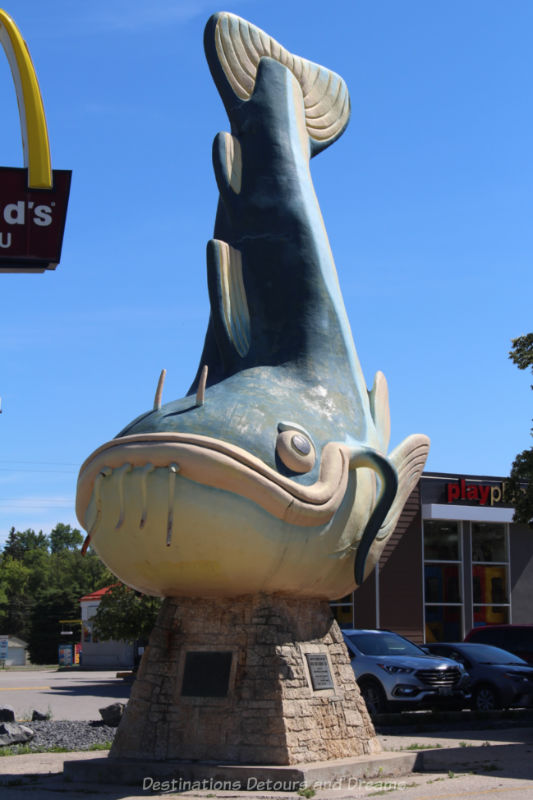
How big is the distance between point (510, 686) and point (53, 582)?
7494cm

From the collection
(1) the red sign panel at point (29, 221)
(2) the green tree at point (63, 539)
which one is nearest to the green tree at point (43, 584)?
(2) the green tree at point (63, 539)

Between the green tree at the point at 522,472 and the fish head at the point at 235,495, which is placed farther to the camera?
the green tree at the point at 522,472

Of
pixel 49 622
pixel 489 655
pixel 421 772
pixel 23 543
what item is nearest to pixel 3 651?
pixel 49 622

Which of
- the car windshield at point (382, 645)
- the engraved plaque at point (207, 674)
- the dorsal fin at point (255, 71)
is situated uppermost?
the dorsal fin at point (255, 71)

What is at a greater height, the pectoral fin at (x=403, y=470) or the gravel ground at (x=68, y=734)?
the pectoral fin at (x=403, y=470)

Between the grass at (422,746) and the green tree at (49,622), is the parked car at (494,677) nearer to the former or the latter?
the grass at (422,746)

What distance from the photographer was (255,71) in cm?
1249

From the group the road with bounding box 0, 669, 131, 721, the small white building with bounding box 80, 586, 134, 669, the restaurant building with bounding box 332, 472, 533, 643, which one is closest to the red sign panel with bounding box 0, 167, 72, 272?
the road with bounding box 0, 669, 131, 721

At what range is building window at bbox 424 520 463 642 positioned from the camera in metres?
29.5

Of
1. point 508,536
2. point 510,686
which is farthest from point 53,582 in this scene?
point 510,686

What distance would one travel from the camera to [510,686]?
711 inches

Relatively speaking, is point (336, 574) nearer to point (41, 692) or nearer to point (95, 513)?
point (95, 513)

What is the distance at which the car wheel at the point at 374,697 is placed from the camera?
17.0 meters

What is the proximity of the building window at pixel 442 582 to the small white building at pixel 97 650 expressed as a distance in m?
16.5
